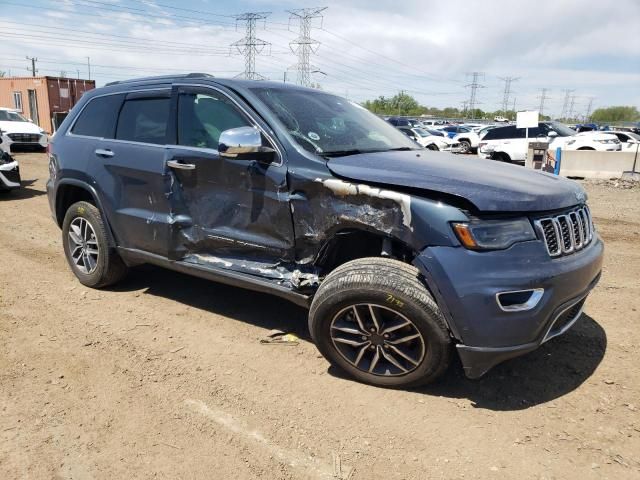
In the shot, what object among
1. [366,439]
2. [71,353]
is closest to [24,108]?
[71,353]

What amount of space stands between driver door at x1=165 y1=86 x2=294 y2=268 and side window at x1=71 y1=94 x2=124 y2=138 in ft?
2.85

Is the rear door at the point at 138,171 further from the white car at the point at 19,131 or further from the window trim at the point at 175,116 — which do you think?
the white car at the point at 19,131

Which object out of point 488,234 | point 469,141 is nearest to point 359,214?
point 488,234

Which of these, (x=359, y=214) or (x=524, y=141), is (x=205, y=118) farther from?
(x=524, y=141)

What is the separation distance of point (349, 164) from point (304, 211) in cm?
40

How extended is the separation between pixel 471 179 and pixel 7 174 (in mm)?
9200

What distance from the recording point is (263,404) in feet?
9.76

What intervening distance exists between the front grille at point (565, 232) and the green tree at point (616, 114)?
Answer: 11965 centimetres

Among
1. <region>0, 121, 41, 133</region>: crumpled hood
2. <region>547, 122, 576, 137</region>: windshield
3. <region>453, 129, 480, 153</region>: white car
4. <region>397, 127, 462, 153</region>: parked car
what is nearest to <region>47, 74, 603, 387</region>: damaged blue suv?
<region>0, 121, 41, 133</region>: crumpled hood

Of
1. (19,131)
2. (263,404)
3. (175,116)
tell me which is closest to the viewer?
(263,404)

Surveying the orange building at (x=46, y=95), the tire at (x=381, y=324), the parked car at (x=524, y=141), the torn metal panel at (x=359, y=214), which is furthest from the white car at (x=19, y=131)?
the tire at (x=381, y=324)

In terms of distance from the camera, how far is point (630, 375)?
127 inches

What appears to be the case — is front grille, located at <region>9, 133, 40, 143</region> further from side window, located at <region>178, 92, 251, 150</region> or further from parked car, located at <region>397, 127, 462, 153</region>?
side window, located at <region>178, 92, 251, 150</region>

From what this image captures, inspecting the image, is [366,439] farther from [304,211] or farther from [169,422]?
[304,211]
